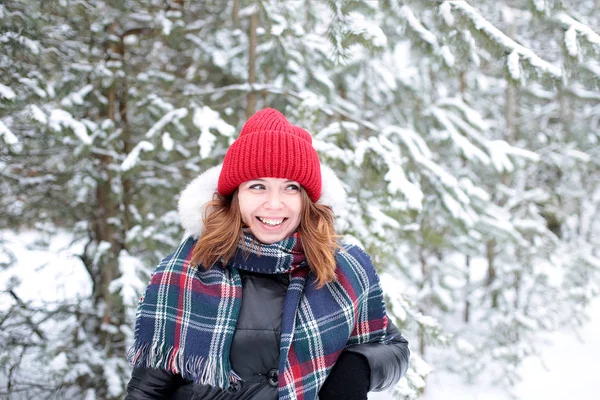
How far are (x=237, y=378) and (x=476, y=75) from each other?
8.54 m

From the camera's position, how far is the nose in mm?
1980

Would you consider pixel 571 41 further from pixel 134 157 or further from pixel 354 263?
pixel 134 157

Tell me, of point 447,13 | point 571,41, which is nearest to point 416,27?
point 447,13

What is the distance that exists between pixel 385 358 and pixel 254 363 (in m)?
0.57

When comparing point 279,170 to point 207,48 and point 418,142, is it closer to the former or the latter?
point 418,142

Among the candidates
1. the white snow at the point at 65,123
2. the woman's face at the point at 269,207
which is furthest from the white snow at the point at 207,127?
the woman's face at the point at 269,207

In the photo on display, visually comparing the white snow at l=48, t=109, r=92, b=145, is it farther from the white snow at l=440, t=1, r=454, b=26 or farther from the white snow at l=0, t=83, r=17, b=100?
the white snow at l=440, t=1, r=454, b=26

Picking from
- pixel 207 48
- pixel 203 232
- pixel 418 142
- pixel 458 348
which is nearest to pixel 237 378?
pixel 203 232

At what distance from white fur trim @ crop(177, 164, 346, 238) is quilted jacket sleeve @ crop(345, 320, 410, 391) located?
0.70m

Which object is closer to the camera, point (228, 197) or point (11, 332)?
point (228, 197)

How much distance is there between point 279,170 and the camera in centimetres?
198

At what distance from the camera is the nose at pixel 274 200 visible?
198 cm

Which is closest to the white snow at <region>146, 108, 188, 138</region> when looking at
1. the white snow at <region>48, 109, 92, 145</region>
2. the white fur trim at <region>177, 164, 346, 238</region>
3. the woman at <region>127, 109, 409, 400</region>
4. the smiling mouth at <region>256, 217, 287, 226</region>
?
the white snow at <region>48, 109, 92, 145</region>

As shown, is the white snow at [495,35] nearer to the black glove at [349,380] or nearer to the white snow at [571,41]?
the white snow at [571,41]
